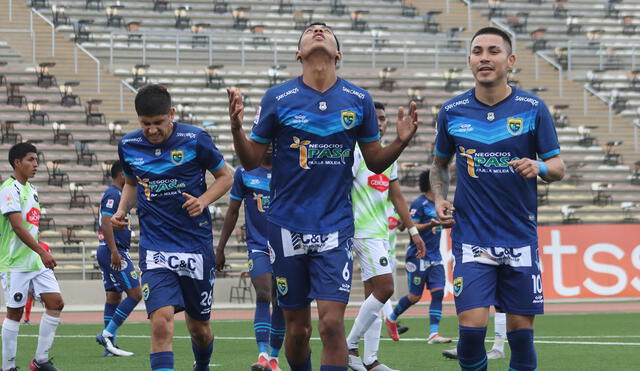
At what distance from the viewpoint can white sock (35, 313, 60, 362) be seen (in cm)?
1193

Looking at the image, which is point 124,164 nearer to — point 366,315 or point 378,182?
point 366,315

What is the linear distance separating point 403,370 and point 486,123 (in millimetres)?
4805

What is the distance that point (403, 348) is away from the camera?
15.1 metres

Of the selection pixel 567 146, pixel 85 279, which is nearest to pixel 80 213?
pixel 85 279

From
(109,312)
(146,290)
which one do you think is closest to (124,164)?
(146,290)

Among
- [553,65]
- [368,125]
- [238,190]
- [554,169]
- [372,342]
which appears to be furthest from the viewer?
[553,65]

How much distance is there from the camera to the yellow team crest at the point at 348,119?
8008 millimetres

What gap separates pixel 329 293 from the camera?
25.8ft

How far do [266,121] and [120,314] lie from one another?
788 centimetres

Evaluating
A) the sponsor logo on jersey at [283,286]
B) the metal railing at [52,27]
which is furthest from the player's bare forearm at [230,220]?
the metal railing at [52,27]

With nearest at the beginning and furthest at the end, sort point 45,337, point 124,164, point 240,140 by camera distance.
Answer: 1. point 240,140
2. point 124,164
3. point 45,337

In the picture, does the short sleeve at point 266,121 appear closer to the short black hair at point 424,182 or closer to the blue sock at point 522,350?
the blue sock at point 522,350

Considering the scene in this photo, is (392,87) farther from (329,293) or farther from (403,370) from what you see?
(329,293)

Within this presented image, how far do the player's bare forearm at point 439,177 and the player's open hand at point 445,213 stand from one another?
24 centimetres
